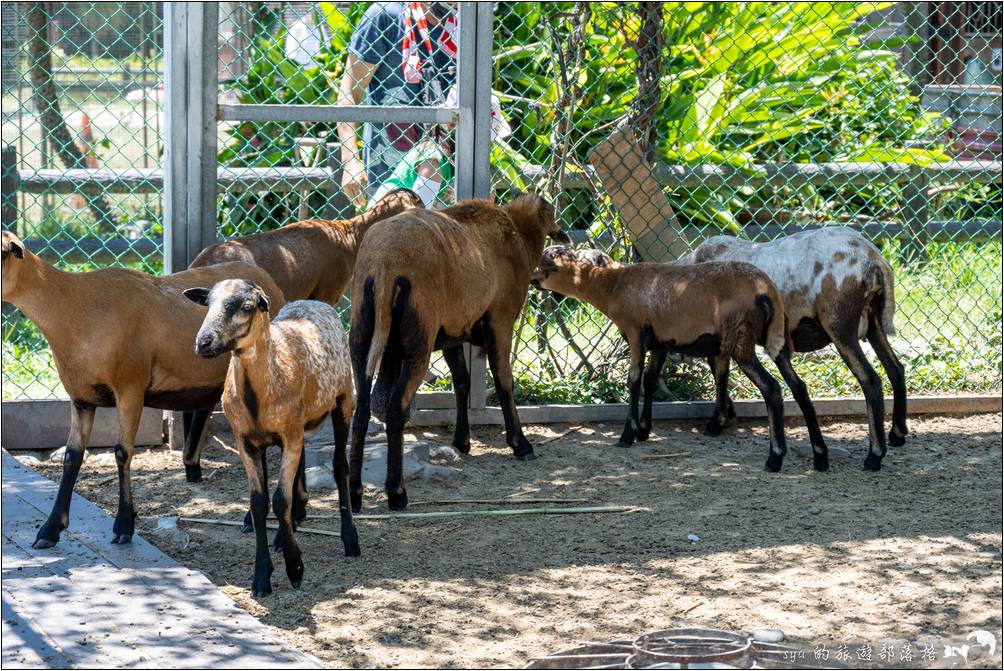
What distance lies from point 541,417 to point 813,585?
8.95ft

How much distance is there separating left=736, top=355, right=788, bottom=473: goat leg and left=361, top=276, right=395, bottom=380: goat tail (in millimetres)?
1820

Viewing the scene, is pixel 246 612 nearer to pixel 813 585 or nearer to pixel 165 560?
pixel 165 560

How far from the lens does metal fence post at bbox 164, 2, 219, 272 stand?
637 centimetres

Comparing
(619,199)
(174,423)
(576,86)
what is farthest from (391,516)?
(576,86)

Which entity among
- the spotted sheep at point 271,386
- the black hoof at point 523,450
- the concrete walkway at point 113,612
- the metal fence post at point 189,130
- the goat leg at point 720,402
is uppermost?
the metal fence post at point 189,130

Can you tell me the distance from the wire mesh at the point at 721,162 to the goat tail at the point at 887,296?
3.75 ft

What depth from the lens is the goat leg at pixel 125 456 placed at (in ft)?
16.8

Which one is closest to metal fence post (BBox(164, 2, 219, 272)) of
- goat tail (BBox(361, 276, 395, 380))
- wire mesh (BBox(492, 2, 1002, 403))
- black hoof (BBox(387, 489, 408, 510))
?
goat tail (BBox(361, 276, 395, 380))

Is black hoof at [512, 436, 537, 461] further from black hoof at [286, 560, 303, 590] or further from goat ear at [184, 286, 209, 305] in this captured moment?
goat ear at [184, 286, 209, 305]

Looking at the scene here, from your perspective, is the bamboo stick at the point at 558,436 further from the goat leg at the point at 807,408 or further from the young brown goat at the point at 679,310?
the goat leg at the point at 807,408

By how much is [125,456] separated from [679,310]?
281 cm

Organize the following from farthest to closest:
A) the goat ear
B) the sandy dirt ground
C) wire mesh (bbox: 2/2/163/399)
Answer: wire mesh (bbox: 2/2/163/399)
the goat ear
the sandy dirt ground

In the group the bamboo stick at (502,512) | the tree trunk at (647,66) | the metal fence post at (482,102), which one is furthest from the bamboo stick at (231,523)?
the tree trunk at (647,66)

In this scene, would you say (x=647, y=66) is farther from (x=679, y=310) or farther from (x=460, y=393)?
(x=460, y=393)
